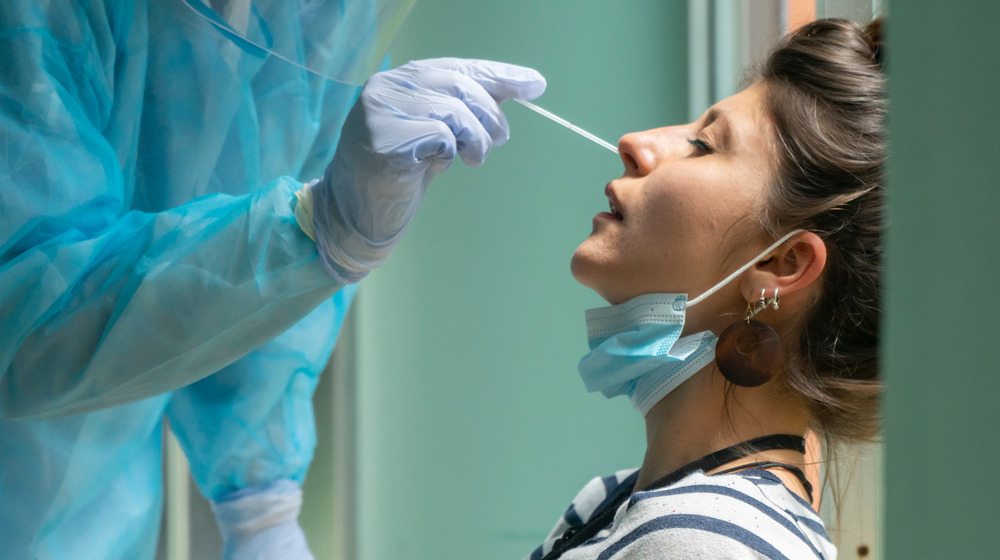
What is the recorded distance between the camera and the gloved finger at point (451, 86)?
935mm

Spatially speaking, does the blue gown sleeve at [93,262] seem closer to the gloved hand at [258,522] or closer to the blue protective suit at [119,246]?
the blue protective suit at [119,246]

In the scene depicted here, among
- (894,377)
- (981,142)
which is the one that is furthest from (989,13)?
(894,377)

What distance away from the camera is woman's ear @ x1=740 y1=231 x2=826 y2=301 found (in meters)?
0.95

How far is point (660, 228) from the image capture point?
1.00 meters

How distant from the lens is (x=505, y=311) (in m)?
1.91

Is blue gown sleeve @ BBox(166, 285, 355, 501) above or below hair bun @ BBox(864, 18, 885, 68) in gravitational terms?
below

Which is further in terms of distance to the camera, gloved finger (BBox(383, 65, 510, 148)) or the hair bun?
the hair bun

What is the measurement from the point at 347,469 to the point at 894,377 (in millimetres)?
1704

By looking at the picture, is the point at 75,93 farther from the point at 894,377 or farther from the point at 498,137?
the point at 894,377

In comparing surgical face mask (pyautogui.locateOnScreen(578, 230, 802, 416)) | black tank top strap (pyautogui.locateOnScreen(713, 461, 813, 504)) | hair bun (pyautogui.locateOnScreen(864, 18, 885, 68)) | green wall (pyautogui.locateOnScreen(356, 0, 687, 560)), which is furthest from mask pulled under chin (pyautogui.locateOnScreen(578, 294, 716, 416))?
green wall (pyautogui.locateOnScreen(356, 0, 687, 560))

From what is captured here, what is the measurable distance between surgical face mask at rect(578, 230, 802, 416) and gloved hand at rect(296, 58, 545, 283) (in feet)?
0.93

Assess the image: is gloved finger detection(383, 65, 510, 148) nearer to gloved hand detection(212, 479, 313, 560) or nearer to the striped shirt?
the striped shirt

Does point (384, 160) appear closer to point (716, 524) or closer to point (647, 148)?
point (647, 148)

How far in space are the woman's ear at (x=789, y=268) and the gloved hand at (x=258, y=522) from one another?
81cm
